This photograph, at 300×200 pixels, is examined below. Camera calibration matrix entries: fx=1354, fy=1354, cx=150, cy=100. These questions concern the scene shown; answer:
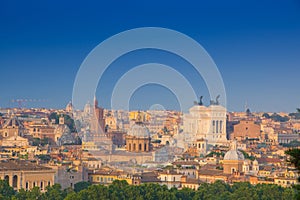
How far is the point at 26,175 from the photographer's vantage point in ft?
156

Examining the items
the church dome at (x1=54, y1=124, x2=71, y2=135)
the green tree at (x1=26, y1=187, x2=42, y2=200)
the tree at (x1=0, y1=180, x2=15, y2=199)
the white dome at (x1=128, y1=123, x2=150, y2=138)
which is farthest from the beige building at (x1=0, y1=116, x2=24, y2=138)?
the green tree at (x1=26, y1=187, x2=42, y2=200)

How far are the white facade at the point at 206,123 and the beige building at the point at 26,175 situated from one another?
3228 cm

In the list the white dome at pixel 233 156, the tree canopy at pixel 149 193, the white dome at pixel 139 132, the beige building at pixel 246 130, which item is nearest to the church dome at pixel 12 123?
the beige building at pixel 246 130

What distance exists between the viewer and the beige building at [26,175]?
46750 millimetres

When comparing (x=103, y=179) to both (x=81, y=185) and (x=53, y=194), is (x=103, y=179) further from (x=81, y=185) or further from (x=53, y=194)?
(x=53, y=194)

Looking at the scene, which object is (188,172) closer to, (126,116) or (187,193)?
(187,193)

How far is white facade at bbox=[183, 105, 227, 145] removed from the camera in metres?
81.3

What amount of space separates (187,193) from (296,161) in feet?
89.2

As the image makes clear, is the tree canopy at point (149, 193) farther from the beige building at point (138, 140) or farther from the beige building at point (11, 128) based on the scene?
the beige building at point (11, 128)

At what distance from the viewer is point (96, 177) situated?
49938 millimetres

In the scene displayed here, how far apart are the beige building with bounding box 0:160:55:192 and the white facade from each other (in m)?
32.3

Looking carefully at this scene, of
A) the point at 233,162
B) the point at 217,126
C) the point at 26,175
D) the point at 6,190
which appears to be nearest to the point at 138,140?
the point at 233,162

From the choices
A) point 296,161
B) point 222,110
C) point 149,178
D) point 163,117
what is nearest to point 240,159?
point 149,178

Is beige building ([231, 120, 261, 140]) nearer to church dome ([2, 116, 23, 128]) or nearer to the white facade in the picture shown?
the white facade
